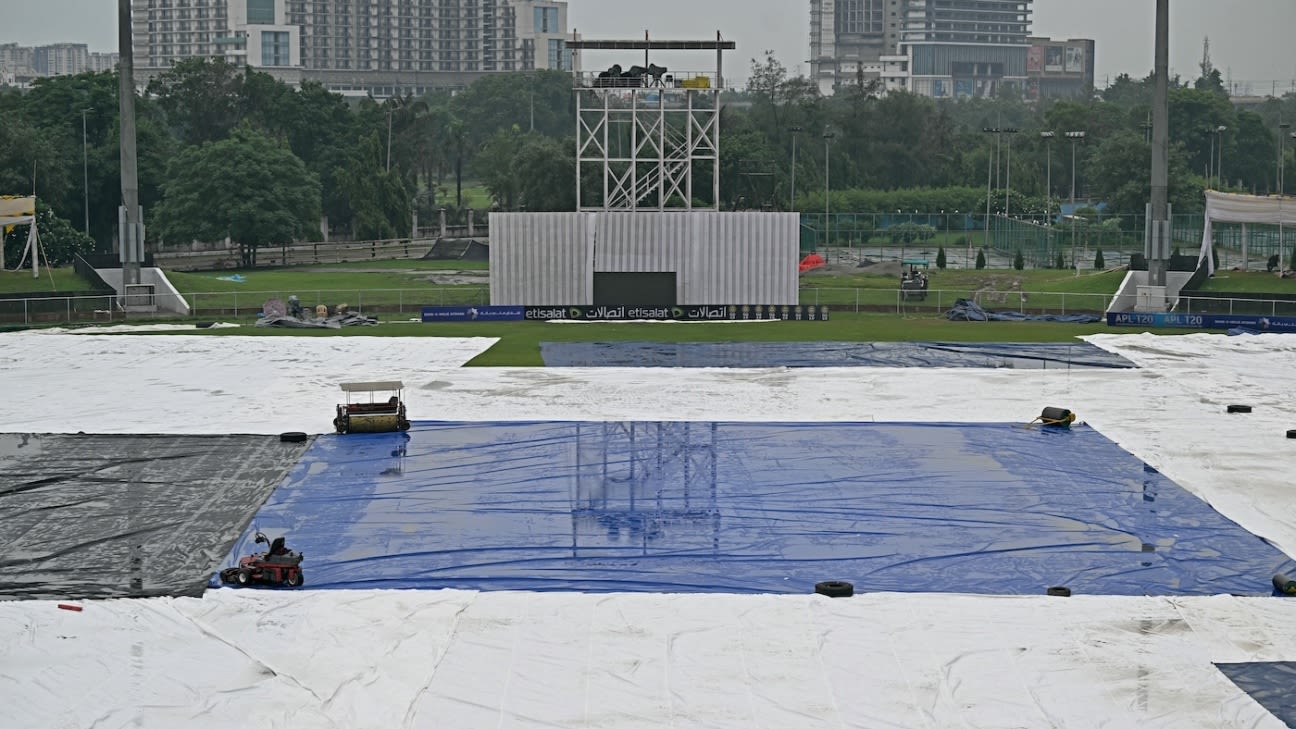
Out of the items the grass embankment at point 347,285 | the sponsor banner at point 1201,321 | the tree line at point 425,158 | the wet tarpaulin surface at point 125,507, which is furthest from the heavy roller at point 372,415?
the tree line at point 425,158

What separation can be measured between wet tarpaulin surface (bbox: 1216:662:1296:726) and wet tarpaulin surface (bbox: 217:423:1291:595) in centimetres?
287

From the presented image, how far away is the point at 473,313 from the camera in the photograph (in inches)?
2240

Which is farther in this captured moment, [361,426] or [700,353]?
[700,353]

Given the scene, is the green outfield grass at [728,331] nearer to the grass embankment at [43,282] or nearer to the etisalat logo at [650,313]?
the etisalat logo at [650,313]

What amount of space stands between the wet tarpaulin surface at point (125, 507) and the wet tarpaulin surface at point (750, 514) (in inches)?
27.5

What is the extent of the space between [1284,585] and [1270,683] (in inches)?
148

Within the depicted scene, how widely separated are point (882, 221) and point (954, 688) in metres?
85.8

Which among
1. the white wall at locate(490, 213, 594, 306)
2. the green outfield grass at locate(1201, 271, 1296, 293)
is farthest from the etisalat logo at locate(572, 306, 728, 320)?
the green outfield grass at locate(1201, 271, 1296, 293)

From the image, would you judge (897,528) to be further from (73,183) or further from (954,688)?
(73,183)

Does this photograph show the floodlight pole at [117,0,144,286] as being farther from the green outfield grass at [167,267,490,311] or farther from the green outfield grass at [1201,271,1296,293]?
the green outfield grass at [1201,271,1296,293]

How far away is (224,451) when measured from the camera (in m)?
29.2

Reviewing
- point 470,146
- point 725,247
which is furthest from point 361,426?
point 470,146

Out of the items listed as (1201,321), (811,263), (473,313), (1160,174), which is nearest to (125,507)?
(473,313)

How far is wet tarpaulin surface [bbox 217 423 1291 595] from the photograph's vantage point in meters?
20.7
